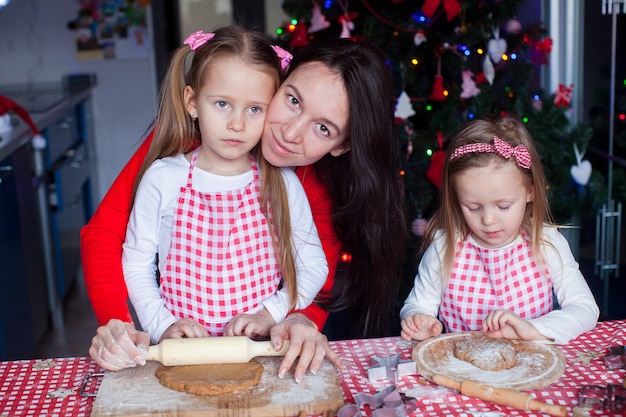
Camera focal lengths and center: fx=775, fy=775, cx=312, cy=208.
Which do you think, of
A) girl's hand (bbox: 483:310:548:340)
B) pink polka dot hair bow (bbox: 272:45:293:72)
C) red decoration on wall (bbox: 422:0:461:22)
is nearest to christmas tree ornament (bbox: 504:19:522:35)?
red decoration on wall (bbox: 422:0:461:22)

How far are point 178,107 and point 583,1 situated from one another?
212 centimetres

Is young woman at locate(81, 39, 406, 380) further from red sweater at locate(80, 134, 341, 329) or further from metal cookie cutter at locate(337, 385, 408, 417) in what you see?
metal cookie cutter at locate(337, 385, 408, 417)

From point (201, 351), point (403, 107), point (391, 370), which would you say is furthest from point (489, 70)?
point (201, 351)

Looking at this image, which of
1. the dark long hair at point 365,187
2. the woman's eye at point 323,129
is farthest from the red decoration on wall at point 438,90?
the woman's eye at point 323,129

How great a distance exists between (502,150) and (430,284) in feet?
1.05

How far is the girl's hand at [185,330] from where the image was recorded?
138 centimetres

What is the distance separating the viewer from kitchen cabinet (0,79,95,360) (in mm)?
2760

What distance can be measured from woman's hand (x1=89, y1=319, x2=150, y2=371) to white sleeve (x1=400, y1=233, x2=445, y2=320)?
58 cm

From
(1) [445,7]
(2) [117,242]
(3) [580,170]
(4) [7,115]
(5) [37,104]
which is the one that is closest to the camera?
(2) [117,242]

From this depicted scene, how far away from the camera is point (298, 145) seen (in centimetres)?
151

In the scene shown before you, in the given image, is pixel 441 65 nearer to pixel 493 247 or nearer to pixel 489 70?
pixel 489 70

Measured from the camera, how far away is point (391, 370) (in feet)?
4.06

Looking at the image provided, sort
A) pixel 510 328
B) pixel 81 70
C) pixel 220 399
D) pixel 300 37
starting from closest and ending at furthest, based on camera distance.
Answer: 1. pixel 220 399
2. pixel 510 328
3. pixel 300 37
4. pixel 81 70

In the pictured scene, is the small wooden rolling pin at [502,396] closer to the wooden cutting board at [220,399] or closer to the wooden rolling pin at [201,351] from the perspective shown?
the wooden cutting board at [220,399]
